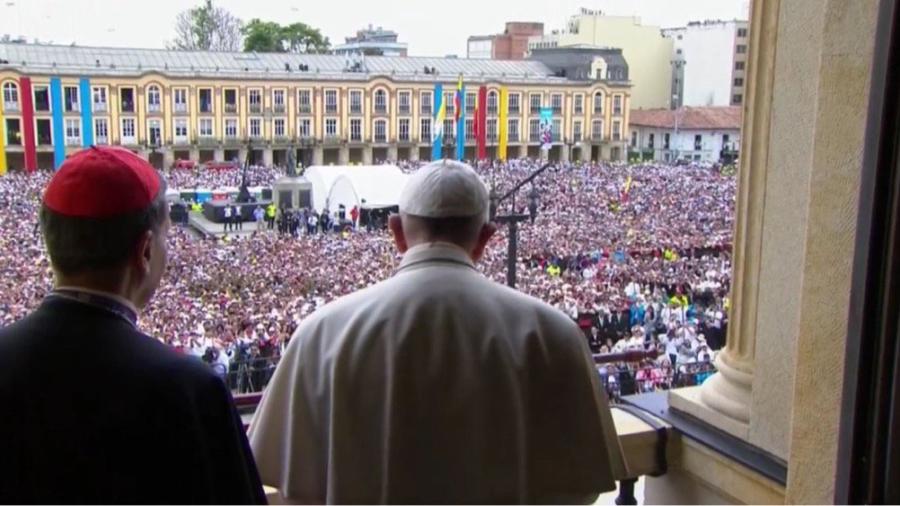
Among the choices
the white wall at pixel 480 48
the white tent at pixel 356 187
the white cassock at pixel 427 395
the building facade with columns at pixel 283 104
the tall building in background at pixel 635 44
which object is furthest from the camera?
the white wall at pixel 480 48

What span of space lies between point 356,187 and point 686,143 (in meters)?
11.9

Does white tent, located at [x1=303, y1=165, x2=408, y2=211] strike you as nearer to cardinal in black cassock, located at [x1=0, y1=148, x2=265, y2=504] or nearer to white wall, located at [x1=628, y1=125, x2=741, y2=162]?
white wall, located at [x1=628, y1=125, x2=741, y2=162]

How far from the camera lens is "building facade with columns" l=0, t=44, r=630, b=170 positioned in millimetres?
9305

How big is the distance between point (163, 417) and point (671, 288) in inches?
294

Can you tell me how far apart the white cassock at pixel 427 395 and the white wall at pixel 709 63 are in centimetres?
2210

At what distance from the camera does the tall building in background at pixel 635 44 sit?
28219 mm

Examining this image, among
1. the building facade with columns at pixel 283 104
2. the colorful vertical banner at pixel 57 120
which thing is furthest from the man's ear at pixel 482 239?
the building facade with columns at pixel 283 104

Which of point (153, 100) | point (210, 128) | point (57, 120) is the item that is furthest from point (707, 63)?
point (57, 120)

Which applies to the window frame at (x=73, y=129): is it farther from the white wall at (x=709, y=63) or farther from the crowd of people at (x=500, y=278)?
the white wall at (x=709, y=63)

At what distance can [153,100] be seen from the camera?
49.3 ft

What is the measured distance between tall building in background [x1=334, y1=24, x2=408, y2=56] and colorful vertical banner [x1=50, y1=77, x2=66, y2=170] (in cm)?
1800

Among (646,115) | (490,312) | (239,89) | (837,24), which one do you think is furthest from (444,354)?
(646,115)

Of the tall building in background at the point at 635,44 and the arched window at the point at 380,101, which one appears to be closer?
the arched window at the point at 380,101

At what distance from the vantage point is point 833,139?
37.2 inches
